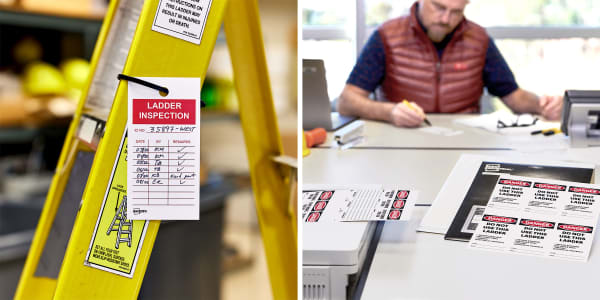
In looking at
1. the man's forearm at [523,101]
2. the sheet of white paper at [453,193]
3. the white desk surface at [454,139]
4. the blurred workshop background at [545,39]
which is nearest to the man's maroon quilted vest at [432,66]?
the man's forearm at [523,101]

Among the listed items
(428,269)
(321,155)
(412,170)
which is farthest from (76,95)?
(428,269)

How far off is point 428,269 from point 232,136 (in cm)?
179

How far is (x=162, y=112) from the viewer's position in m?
0.75

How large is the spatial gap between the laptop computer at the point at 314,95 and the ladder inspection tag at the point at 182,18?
1018mm

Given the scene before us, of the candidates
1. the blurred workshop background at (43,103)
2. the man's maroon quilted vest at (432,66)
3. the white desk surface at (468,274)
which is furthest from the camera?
the man's maroon quilted vest at (432,66)

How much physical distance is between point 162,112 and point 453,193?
2.43 ft

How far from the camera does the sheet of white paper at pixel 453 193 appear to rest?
1135mm

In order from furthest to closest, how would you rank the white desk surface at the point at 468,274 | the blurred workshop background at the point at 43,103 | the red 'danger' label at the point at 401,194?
the blurred workshop background at the point at 43,103 → the red 'danger' label at the point at 401,194 → the white desk surface at the point at 468,274

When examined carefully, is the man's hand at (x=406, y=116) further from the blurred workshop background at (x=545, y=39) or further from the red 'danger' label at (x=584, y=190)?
the blurred workshop background at (x=545, y=39)

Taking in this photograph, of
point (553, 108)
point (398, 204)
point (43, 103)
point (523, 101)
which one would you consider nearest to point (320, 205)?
point (398, 204)

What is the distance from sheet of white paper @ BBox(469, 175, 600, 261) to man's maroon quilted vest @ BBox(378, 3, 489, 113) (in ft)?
5.92

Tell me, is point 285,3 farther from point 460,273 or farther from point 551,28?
point 551,28

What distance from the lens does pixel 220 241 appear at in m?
2.11

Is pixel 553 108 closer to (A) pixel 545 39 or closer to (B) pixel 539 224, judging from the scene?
(B) pixel 539 224
